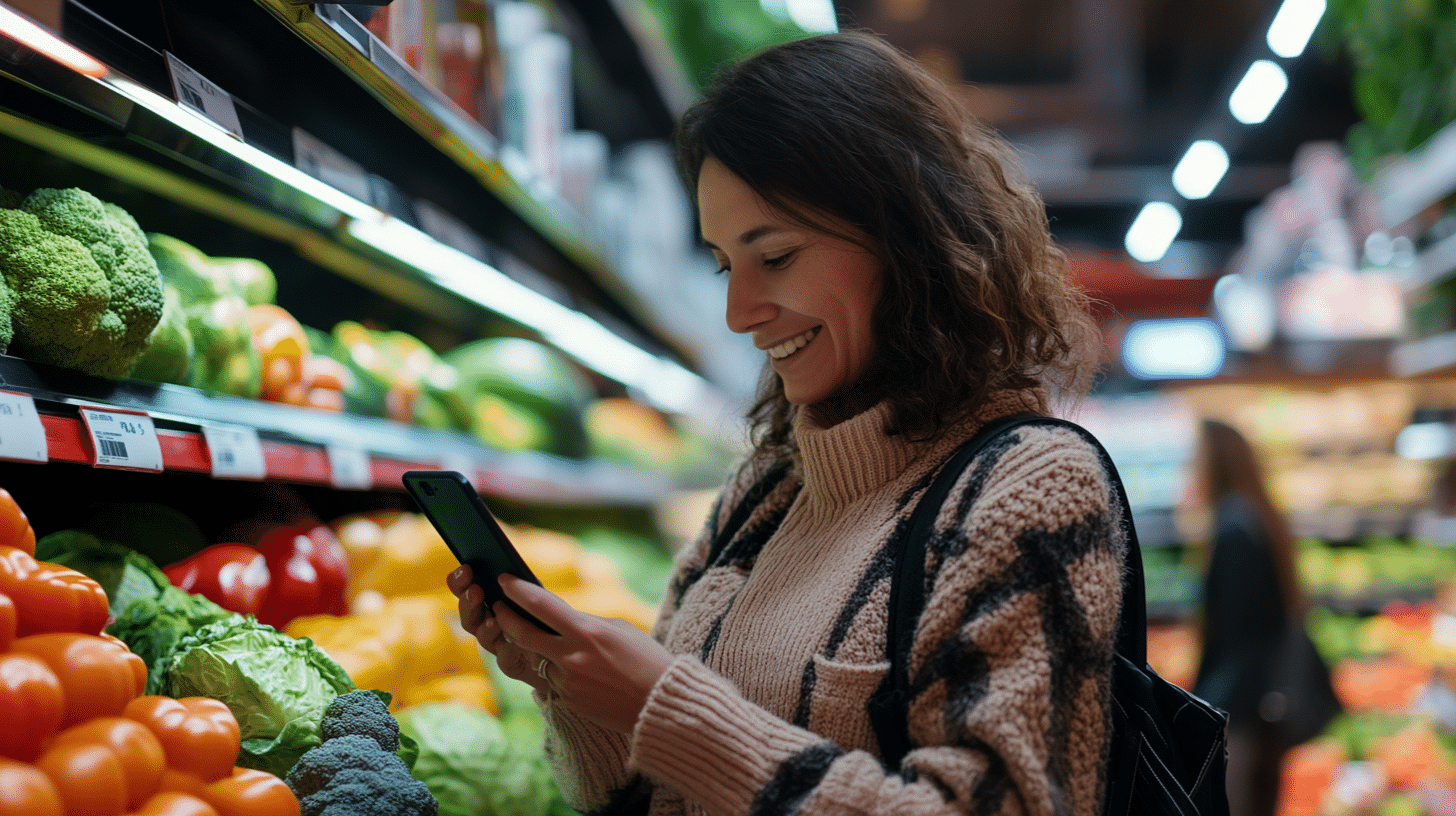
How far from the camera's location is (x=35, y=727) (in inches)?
31.3

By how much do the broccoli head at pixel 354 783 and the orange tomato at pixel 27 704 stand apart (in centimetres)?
28

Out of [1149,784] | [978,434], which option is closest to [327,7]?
[978,434]

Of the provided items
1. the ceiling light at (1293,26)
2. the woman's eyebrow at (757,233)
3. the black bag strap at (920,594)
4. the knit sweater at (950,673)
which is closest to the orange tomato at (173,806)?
the knit sweater at (950,673)

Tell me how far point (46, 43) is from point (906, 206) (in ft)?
2.98

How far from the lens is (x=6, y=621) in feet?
2.71

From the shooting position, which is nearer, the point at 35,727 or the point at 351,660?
the point at 35,727

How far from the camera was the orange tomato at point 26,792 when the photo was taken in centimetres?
73

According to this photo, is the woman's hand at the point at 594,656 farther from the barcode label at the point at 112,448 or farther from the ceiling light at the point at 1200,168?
the ceiling light at the point at 1200,168

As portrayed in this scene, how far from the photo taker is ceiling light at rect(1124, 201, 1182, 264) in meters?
6.13

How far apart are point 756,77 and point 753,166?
0.13 m

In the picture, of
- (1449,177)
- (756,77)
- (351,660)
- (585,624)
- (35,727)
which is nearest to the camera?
(35,727)

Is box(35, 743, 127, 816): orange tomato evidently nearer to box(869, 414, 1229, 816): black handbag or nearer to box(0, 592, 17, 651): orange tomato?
box(0, 592, 17, 651): orange tomato

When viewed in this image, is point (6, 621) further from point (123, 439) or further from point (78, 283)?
point (78, 283)

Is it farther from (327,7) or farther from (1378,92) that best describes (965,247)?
(1378,92)
